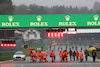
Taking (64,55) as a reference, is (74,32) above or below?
above

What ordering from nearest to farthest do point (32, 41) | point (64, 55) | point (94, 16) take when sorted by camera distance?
point (94, 16), point (64, 55), point (32, 41)

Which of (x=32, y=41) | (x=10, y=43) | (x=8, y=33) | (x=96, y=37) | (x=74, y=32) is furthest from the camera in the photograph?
(x=96, y=37)

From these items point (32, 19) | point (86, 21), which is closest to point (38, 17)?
point (32, 19)

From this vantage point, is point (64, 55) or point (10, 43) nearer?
point (64, 55)

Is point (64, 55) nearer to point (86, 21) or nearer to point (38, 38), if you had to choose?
point (86, 21)

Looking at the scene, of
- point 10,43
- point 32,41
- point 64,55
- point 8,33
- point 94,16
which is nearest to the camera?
point 94,16

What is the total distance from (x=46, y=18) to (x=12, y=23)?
11.7ft

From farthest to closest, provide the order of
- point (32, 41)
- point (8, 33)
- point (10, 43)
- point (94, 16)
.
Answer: point (32, 41), point (8, 33), point (10, 43), point (94, 16)

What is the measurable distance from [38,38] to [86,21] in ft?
338

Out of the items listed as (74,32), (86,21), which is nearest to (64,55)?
(74,32)

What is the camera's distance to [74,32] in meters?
33.1

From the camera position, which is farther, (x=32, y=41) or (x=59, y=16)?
(x=32, y=41)

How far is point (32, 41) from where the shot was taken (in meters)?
128

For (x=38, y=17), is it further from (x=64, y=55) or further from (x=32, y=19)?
(x=64, y=55)
